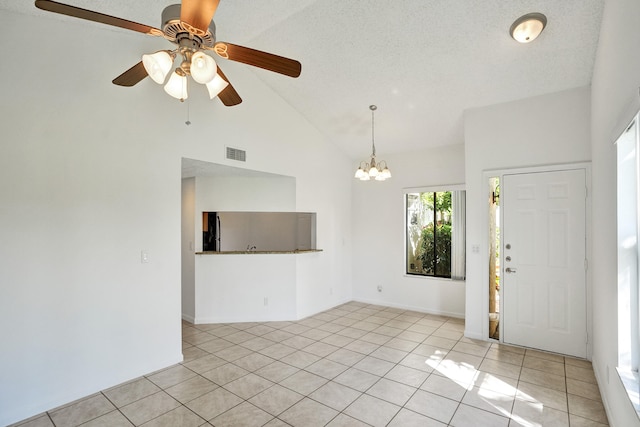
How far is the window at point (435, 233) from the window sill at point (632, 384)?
119 inches

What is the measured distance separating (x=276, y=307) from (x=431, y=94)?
3.65 m

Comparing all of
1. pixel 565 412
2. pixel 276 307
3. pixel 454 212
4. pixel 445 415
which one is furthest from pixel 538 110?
pixel 276 307

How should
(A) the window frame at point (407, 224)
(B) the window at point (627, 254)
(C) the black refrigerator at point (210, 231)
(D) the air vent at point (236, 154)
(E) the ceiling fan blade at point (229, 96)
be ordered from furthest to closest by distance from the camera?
(A) the window frame at point (407, 224)
(C) the black refrigerator at point (210, 231)
(D) the air vent at point (236, 154)
(E) the ceiling fan blade at point (229, 96)
(B) the window at point (627, 254)

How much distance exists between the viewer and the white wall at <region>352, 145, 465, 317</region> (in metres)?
5.09

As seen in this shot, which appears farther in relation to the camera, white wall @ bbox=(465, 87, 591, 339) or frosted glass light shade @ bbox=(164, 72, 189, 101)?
white wall @ bbox=(465, 87, 591, 339)

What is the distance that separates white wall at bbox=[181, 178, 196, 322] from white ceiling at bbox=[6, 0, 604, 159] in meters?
1.73

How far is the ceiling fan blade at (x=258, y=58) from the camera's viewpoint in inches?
73.1

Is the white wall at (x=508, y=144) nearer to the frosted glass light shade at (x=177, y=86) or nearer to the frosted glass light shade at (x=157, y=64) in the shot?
the frosted glass light shade at (x=177, y=86)

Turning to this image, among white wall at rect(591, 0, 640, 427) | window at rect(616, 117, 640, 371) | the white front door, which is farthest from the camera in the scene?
the white front door

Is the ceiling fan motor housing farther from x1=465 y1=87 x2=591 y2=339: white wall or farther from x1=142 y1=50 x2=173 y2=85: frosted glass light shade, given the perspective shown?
x1=465 y1=87 x2=591 y2=339: white wall

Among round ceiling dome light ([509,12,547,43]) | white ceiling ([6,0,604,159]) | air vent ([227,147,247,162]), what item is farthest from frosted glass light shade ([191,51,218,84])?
round ceiling dome light ([509,12,547,43])

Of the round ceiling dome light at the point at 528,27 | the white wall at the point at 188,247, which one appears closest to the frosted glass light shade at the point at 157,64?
the round ceiling dome light at the point at 528,27

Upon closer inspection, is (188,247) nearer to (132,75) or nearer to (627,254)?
(132,75)

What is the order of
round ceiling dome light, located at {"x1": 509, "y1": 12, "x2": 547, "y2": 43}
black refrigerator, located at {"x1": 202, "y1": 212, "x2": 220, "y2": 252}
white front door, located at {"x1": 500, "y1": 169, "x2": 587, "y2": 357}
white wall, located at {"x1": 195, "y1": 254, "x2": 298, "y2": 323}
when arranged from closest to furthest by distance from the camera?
round ceiling dome light, located at {"x1": 509, "y1": 12, "x2": 547, "y2": 43}
white front door, located at {"x1": 500, "y1": 169, "x2": 587, "y2": 357}
white wall, located at {"x1": 195, "y1": 254, "x2": 298, "y2": 323}
black refrigerator, located at {"x1": 202, "y1": 212, "x2": 220, "y2": 252}
